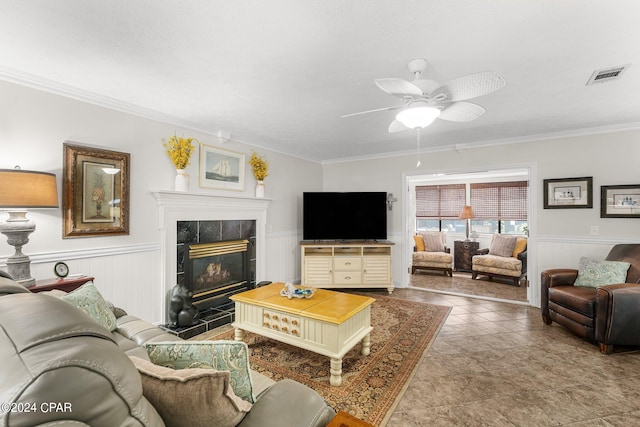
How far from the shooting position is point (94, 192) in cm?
263

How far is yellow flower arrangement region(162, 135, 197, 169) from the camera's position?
125 inches

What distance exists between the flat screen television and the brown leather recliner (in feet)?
7.98

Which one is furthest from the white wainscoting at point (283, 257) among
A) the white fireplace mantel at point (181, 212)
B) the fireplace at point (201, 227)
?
the white fireplace mantel at point (181, 212)

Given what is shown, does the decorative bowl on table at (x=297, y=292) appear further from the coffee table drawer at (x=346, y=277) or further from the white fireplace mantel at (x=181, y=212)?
the coffee table drawer at (x=346, y=277)

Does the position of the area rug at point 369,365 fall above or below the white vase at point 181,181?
below

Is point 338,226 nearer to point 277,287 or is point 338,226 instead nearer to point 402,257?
point 402,257

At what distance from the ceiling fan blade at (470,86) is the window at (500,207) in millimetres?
5684

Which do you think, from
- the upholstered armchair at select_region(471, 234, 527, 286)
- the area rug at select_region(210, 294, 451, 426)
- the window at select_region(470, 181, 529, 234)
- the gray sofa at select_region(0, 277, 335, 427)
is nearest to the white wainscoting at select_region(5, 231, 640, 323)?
the area rug at select_region(210, 294, 451, 426)

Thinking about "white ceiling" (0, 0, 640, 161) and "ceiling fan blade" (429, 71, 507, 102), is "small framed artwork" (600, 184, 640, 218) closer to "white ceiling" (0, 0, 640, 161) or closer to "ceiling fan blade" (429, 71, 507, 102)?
"white ceiling" (0, 0, 640, 161)

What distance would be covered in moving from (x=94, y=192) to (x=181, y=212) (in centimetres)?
85

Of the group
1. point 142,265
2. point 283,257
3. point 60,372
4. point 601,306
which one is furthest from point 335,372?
point 283,257

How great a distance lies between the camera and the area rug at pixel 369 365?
1963mm

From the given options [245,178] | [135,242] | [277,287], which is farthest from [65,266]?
[245,178]

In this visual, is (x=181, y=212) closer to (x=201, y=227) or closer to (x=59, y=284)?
(x=201, y=227)
